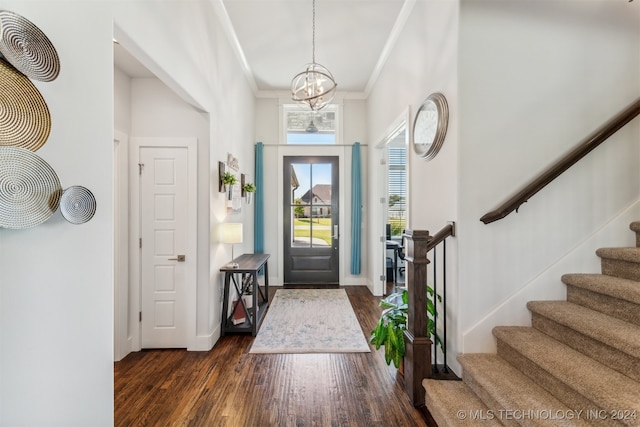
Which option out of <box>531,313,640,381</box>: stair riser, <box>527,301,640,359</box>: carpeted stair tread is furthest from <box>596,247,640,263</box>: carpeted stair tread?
<box>531,313,640,381</box>: stair riser

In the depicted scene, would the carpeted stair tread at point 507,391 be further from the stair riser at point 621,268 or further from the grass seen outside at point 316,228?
the grass seen outside at point 316,228

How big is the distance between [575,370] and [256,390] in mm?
1975

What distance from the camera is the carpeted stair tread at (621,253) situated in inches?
69.7

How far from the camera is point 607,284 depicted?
174cm

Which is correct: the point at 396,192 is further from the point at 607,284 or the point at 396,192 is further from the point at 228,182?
the point at 607,284

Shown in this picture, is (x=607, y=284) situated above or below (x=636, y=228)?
below

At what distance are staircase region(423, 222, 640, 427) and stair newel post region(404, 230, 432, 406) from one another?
8cm

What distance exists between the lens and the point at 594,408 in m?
1.30

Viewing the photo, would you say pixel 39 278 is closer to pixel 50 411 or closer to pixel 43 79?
pixel 50 411

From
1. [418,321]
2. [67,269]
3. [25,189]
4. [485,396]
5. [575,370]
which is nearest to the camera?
[25,189]

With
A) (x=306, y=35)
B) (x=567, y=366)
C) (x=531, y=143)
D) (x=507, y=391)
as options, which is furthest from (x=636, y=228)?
(x=306, y=35)

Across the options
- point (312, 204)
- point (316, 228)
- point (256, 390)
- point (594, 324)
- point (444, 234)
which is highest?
point (312, 204)

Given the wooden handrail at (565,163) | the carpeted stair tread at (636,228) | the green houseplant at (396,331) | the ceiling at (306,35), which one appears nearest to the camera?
the wooden handrail at (565,163)

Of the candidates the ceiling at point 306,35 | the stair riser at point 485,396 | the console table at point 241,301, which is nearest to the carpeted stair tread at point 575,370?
the stair riser at point 485,396
